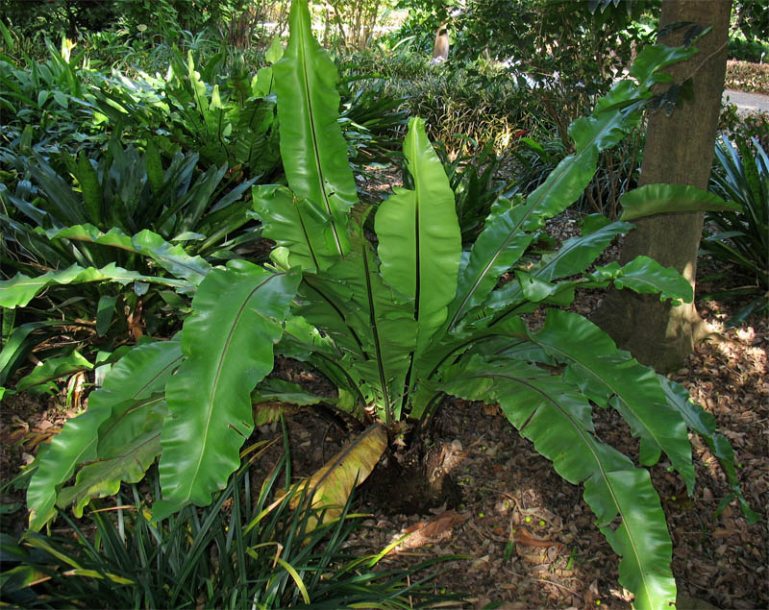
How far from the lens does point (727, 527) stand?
2889 mm

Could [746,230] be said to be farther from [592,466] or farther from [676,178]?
[592,466]

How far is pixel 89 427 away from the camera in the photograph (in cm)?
216

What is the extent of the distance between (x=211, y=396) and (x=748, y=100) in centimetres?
1327

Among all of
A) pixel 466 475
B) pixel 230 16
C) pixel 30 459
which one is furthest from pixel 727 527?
pixel 230 16

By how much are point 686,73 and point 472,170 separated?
4.78 feet

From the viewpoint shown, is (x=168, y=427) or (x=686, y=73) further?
(x=686, y=73)

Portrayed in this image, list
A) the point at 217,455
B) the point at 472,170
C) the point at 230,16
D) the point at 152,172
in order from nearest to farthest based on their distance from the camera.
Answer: the point at 217,455 → the point at 152,172 → the point at 472,170 → the point at 230,16

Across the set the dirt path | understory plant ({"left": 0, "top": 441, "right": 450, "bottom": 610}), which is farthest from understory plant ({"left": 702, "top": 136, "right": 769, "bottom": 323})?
the dirt path

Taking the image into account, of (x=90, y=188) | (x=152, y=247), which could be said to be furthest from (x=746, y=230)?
(x=90, y=188)

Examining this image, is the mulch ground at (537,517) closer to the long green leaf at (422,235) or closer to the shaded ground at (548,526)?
the shaded ground at (548,526)

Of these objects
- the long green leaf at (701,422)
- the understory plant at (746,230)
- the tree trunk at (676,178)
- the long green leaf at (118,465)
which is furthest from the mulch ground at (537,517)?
the understory plant at (746,230)

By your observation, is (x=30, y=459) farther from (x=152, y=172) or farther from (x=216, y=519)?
(x=152, y=172)

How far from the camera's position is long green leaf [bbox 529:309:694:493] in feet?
6.91

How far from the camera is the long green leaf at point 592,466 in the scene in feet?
6.50
